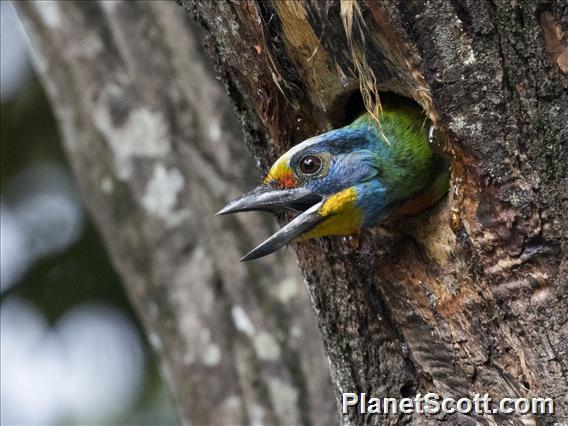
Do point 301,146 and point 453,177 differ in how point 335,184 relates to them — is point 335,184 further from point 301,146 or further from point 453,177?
point 453,177

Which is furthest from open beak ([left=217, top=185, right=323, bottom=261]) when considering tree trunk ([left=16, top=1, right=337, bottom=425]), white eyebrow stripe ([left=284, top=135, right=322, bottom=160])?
tree trunk ([left=16, top=1, right=337, bottom=425])

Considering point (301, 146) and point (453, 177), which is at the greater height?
point (301, 146)

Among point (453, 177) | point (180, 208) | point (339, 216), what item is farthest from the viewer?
point (180, 208)

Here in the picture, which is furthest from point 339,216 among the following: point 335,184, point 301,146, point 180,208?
point 180,208

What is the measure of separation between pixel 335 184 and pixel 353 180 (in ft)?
0.19

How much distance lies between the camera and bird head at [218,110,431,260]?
8.65ft

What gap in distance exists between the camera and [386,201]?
2.75 metres

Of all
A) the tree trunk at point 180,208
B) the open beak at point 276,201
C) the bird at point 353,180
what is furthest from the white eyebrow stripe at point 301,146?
the tree trunk at point 180,208

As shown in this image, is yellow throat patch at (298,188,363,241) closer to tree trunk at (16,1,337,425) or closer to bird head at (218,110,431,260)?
bird head at (218,110,431,260)

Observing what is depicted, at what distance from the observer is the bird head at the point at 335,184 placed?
264 cm

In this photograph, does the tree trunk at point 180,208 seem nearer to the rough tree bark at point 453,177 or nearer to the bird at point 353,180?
the rough tree bark at point 453,177

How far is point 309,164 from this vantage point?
267 cm

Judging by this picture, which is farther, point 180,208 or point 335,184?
point 180,208

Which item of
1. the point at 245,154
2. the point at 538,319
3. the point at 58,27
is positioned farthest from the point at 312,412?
the point at 58,27
